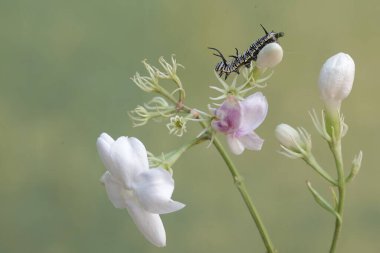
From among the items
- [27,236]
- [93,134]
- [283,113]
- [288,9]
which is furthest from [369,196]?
[27,236]

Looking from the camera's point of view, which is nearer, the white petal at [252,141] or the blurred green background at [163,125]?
the white petal at [252,141]

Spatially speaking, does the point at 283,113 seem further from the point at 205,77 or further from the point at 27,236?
the point at 27,236

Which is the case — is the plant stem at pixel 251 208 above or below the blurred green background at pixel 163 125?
below

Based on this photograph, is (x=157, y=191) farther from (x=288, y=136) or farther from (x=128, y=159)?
(x=288, y=136)

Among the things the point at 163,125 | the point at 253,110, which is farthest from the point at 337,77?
the point at 163,125

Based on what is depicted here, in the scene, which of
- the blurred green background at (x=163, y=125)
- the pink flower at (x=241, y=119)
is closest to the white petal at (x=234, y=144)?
the pink flower at (x=241, y=119)

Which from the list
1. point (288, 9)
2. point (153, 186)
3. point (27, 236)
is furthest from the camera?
point (27, 236)

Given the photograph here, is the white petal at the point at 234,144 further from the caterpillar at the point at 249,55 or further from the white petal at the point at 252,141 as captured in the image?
the caterpillar at the point at 249,55

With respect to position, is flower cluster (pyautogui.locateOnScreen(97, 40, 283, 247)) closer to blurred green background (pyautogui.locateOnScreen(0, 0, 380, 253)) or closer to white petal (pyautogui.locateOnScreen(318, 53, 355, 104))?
white petal (pyautogui.locateOnScreen(318, 53, 355, 104))
